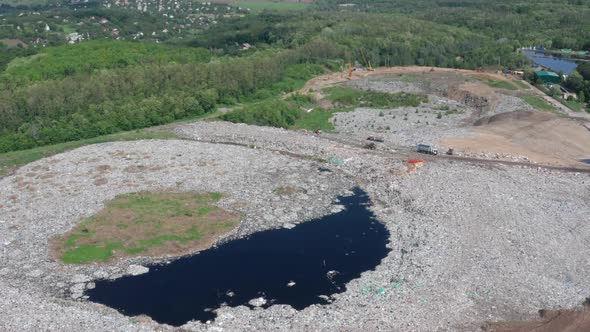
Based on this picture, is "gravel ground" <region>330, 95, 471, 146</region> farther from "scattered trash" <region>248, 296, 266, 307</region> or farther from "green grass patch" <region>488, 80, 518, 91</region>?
"scattered trash" <region>248, 296, 266, 307</region>

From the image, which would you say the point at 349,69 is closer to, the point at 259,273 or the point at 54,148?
the point at 54,148

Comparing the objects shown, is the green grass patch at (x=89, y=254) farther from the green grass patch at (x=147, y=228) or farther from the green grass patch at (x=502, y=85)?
the green grass patch at (x=502, y=85)

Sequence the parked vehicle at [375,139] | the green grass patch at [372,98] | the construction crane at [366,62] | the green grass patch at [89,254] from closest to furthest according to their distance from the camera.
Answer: the green grass patch at [89,254] < the parked vehicle at [375,139] < the green grass patch at [372,98] < the construction crane at [366,62]

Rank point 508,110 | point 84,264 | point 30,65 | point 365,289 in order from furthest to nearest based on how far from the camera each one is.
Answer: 1. point 30,65
2. point 508,110
3. point 84,264
4. point 365,289

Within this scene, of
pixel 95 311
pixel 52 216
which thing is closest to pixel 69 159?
pixel 52 216

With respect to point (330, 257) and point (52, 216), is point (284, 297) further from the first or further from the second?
point (52, 216)

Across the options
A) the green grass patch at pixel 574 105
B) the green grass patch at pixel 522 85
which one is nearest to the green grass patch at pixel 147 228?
the green grass patch at pixel 574 105
